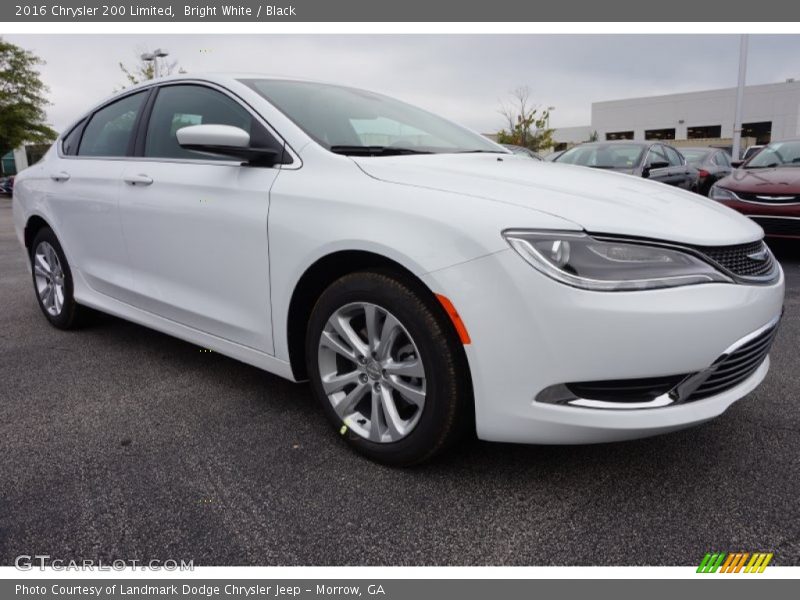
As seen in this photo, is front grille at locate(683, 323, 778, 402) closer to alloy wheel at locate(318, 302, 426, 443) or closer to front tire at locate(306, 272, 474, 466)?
front tire at locate(306, 272, 474, 466)

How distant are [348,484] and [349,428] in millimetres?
235

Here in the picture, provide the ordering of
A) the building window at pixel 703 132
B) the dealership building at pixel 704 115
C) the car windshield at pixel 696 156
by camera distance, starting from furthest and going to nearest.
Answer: the building window at pixel 703 132 < the dealership building at pixel 704 115 < the car windshield at pixel 696 156

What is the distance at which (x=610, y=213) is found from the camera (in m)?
2.00

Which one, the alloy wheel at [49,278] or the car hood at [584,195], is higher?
the car hood at [584,195]

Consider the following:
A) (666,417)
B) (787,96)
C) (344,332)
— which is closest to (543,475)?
(666,417)

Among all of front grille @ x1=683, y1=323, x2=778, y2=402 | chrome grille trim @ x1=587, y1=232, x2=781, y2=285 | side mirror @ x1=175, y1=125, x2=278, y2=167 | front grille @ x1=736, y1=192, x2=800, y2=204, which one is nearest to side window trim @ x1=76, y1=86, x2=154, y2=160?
side mirror @ x1=175, y1=125, x2=278, y2=167

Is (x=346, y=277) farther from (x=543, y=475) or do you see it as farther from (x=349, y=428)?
(x=543, y=475)

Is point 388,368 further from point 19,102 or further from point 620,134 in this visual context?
point 620,134

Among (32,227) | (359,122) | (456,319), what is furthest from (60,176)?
(456,319)

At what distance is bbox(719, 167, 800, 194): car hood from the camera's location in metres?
6.25

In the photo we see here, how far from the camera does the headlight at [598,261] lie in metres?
1.86

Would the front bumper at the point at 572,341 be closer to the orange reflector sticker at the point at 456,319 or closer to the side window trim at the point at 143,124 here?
the orange reflector sticker at the point at 456,319

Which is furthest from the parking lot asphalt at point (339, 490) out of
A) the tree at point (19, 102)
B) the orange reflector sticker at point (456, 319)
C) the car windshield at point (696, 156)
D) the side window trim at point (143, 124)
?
the tree at point (19, 102)

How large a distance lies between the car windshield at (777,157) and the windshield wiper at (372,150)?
6.10m
